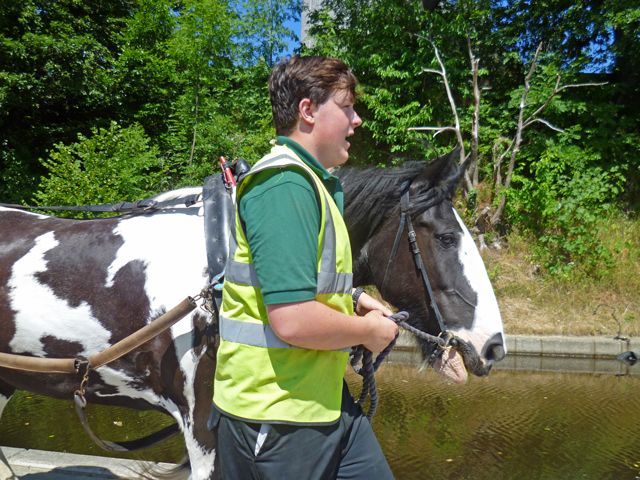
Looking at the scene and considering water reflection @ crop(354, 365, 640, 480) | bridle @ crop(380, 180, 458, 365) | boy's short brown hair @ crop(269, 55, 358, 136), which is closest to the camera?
boy's short brown hair @ crop(269, 55, 358, 136)

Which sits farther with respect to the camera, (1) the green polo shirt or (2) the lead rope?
(2) the lead rope

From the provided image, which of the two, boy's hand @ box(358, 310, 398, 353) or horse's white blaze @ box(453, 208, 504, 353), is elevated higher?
boy's hand @ box(358, 310, 398, 353)

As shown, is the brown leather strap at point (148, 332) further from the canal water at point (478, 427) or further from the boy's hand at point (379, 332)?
the canal water at point (478, 427)

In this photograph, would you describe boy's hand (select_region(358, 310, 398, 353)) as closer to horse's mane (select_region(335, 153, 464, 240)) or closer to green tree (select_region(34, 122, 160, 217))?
horse's mane (select_region(335, 153, 464, 240))

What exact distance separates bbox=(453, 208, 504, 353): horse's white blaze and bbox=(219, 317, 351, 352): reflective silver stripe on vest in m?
1.01

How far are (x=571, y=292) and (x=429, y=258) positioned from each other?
700 cm

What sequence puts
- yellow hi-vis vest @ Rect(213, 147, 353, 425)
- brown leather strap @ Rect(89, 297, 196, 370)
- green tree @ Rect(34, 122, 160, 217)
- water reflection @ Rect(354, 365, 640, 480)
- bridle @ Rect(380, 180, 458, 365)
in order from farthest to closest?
green tree @ Rect(34, 122, 160, 217)
water reflection @ Rect(354, 365, 640, 480)
bridle @ Rect(380, 180, 458, 365)
brown leather strap @ Rect(89, 297, 196, 370)
yellow hi-vis vest @ Rect(213, 147, 353, 425)

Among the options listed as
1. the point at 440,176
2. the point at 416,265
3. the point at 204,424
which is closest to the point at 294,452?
the point at 204,424

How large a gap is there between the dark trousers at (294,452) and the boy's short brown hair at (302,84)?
80 cm

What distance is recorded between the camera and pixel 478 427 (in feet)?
14.3

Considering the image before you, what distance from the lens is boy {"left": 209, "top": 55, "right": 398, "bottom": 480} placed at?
3.43 feet

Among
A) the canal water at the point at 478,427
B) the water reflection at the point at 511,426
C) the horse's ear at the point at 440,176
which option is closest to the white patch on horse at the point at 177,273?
the horse's ear at the point at 440,176

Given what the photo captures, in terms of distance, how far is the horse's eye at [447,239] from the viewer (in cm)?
192

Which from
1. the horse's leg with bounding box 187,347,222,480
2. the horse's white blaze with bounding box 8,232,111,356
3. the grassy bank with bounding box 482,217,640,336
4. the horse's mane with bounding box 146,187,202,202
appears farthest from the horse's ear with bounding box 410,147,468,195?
the grassy bank with bounding box 482,217,640,336
